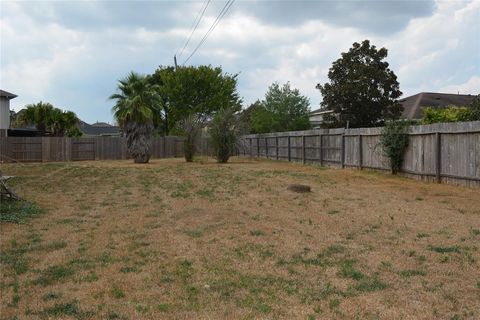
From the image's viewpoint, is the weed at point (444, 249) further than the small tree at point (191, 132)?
No

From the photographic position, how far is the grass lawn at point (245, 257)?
14.9 ft

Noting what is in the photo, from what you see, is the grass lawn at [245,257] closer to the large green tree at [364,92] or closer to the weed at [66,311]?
the weed at [66,311]

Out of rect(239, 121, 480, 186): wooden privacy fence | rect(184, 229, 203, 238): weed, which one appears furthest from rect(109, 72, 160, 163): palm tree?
rect(184, 229, 203, 238): weed

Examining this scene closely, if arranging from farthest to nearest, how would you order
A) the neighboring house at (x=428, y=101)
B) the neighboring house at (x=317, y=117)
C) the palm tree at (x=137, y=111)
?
the neighboring house at (x=317, y=117) < the neighboring house at (x=428, y=101) < the palm tree at (x=137, y=111)

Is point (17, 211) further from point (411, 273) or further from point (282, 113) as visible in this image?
point (282, 113)

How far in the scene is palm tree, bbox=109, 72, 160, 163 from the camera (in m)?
28.5

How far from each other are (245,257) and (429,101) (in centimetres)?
3626

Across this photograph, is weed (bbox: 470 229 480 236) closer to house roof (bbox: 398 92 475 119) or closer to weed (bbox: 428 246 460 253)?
weed (bbox: 428 246 460 253)

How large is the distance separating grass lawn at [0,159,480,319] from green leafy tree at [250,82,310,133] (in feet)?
96.2

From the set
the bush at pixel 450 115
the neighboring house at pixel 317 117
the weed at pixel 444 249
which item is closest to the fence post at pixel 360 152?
the bush at pixel 450 115

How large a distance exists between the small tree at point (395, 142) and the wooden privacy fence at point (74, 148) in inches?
602

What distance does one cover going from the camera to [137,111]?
93.7ft

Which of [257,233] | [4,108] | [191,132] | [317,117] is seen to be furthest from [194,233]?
[317,117]

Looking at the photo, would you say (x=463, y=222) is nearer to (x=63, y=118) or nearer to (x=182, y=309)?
(x=182, y=309)
